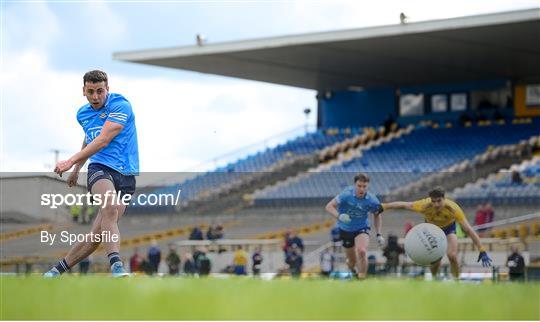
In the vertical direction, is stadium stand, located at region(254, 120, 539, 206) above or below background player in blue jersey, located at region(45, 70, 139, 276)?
above

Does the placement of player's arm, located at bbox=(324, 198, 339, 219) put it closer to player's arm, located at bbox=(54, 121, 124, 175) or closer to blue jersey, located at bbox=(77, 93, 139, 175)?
blue jersey, located at bbox=(77, 93, 139, 175)

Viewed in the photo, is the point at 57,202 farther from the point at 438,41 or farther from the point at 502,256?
the point at 438,41

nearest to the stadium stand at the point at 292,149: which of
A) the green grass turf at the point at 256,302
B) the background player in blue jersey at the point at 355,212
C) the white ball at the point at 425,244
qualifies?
the background player in blue jersey at the point at 355,212

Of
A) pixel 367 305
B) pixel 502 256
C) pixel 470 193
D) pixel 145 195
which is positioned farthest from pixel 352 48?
pixel 367 305

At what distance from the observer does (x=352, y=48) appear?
38531 millimetres

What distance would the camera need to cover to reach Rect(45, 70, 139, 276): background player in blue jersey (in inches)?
420

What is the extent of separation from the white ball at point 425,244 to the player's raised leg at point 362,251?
3.04ft

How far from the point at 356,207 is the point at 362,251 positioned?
2.50 ft

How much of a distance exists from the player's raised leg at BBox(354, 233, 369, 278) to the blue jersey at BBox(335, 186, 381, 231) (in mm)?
182

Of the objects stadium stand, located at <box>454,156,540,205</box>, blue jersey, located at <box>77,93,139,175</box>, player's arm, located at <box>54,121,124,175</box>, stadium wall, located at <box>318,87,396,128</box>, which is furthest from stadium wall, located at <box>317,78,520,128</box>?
player's arm, located at <box>54,121,124,175</box>

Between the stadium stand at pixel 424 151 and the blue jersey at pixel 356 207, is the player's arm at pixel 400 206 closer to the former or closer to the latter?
the blue jersey at pixel 356 207

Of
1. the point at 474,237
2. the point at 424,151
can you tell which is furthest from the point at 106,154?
the point at 424,151

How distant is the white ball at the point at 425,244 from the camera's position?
15.1 meters

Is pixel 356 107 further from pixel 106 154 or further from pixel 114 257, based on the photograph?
pixel 114 257
